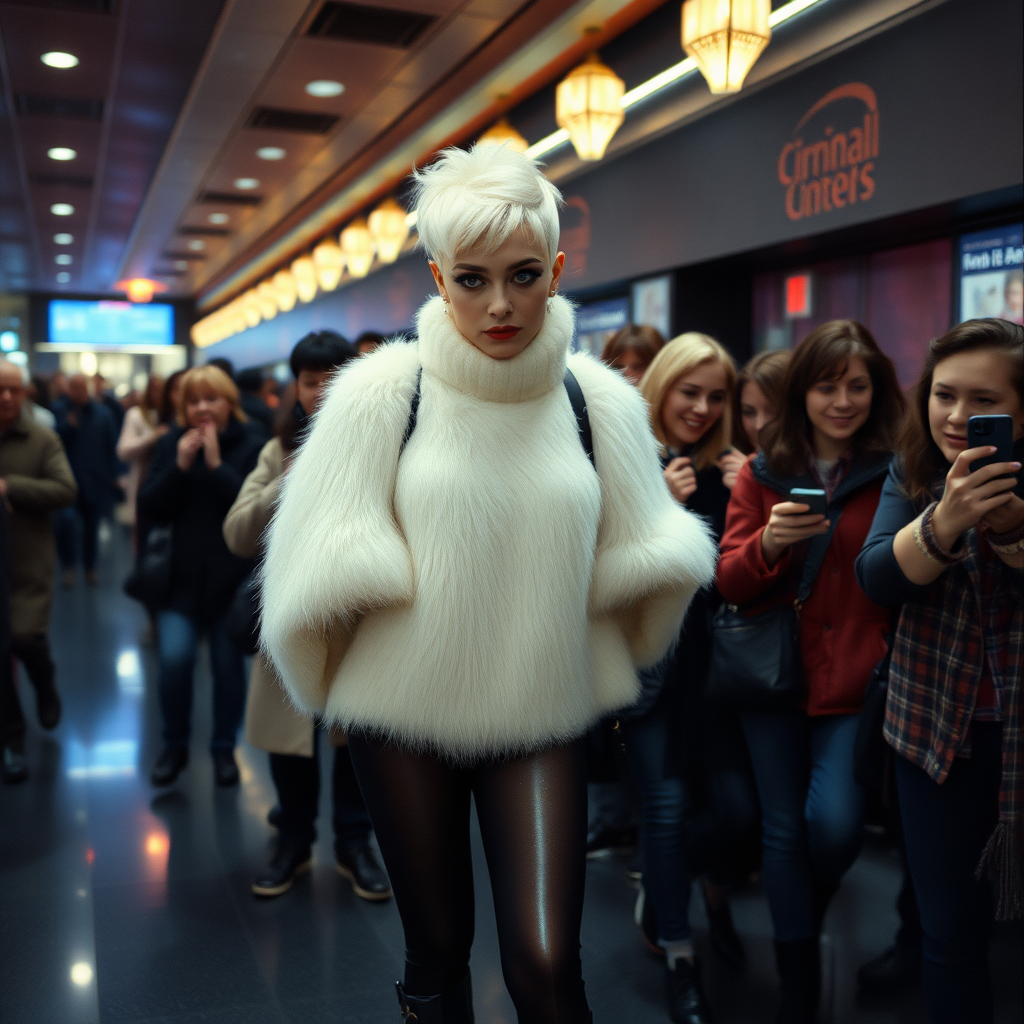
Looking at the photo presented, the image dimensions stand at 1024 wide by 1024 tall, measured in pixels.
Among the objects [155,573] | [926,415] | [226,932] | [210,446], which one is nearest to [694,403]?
[926,415]

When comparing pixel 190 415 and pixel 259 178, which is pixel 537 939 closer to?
pixel 190 415

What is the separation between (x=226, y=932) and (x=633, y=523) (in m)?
1.92

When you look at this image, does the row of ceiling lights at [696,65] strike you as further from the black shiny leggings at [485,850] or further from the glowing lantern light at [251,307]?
the glowing lantern light at [251,307]

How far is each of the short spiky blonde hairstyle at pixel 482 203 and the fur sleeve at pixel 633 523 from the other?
0.29 meters

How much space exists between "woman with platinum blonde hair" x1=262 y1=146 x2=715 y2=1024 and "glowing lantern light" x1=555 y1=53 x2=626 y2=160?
4.32 metres

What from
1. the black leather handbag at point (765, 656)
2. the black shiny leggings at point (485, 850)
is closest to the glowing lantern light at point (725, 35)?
the black leather handbag at point (765, 656)

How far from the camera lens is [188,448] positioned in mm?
3867

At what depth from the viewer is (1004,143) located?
4.05m

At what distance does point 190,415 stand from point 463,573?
8.88ft

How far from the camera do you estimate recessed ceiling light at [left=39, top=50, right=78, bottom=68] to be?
7324mm

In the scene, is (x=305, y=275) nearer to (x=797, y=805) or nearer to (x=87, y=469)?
(x=87, y=469)

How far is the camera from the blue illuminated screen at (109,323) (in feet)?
74.9

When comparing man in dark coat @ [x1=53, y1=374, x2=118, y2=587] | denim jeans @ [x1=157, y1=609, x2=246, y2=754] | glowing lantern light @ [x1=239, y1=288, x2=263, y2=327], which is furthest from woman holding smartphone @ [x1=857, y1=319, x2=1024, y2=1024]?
glowing lantern light @ [x1=239, y1=288, x2=263, y2=327]

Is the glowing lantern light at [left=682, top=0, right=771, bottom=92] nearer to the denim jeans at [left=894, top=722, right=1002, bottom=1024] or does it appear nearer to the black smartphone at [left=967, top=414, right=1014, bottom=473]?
the black smartphone at [left=967, top=414, right=1014, bottom=473]
